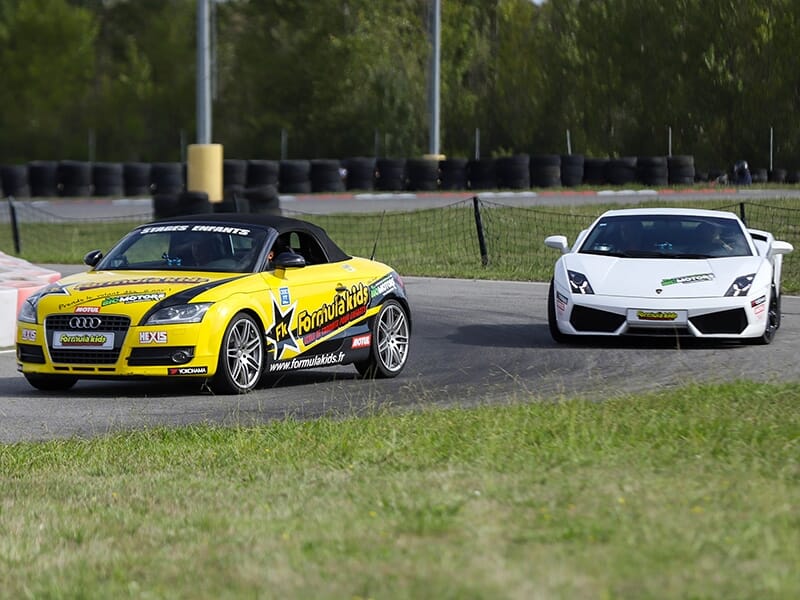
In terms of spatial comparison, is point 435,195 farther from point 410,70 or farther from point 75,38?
point 75,38

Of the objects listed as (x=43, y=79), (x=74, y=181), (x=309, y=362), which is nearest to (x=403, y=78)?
(x=74, y=181)

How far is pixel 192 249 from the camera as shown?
39.7ft

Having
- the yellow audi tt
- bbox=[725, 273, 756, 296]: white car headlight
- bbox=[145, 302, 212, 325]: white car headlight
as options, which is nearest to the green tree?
bbox=[725, 273, 756, 296]: white car headlight

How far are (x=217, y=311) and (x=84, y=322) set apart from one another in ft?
3.22

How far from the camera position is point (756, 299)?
13.9 m

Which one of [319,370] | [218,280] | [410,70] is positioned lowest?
[319,370]

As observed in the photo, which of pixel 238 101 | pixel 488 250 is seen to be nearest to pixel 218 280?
pixel 488 250

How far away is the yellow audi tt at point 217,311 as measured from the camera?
11.1 meters

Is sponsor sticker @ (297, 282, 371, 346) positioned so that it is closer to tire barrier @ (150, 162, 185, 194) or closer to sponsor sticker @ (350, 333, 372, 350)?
sponsor sticker @ (350, 333, 372, 350)

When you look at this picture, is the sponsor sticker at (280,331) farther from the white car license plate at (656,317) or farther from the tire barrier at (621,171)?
the tire barrier at (621,171)

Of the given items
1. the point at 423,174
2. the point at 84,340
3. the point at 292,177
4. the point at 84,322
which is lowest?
the point at 84,340

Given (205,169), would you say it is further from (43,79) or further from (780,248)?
(43,79)

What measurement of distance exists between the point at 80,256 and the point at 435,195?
43.8ft

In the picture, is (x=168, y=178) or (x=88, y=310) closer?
(x=88, y=310)
